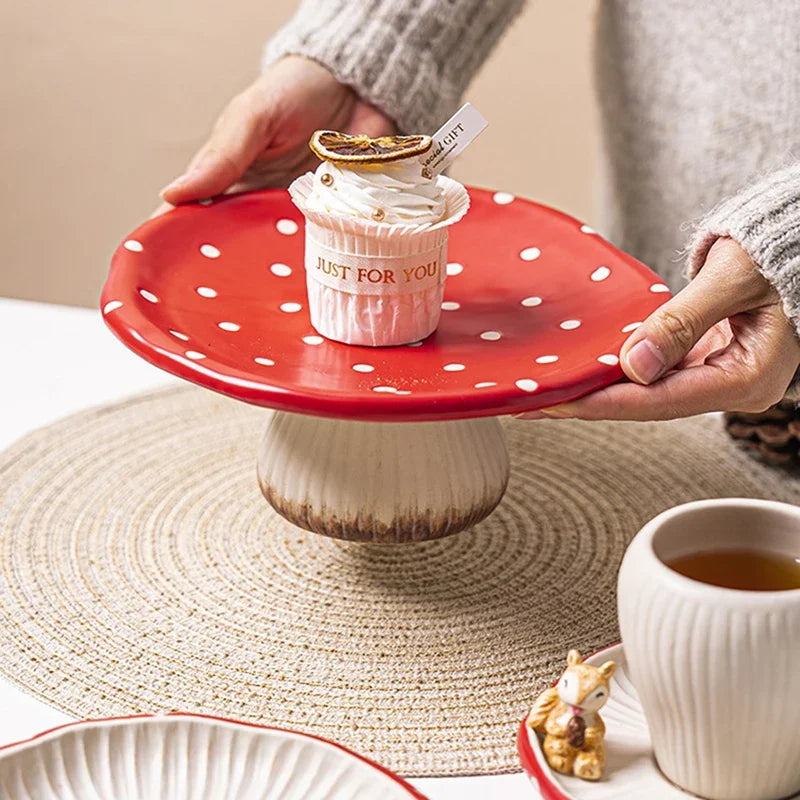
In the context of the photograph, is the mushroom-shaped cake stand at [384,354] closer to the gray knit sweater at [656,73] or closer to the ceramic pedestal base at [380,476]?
the ceramic pedestal base at [380,476]

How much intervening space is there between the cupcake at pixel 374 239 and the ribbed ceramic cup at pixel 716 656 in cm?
28

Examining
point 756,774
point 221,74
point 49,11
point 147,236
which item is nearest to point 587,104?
point 221,74

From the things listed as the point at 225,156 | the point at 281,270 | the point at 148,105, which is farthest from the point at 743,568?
the point at 148,105

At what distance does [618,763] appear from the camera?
1.96 ft

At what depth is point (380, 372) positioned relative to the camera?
0.76 m

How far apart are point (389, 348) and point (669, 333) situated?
0.60ft

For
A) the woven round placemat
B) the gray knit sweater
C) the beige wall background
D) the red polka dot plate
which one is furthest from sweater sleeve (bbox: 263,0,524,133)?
the beige wall background

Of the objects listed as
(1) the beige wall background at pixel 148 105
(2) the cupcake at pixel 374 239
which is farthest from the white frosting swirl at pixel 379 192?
(1) the beige wall background at pixel 148 105

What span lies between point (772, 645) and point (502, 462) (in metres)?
0.34

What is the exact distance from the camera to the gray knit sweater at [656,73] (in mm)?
1073

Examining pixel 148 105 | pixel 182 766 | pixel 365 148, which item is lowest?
pixel 148 105

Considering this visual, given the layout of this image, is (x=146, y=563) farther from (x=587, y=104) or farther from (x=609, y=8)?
(x=587, y=104)

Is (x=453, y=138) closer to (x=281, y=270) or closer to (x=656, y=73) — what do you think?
(x=281, y=270)

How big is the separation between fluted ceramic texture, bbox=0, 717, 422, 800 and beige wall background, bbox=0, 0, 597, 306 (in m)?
1.55
